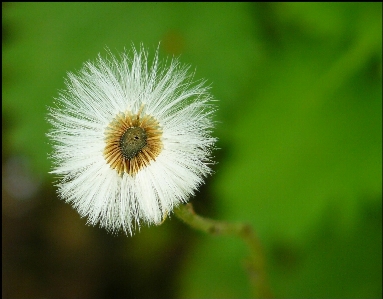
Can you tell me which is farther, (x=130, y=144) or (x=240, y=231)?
(x=240, y=231)

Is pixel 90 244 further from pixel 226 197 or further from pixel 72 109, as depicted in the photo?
pixel 72 109

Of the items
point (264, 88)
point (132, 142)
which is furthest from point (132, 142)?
point (264, 88)

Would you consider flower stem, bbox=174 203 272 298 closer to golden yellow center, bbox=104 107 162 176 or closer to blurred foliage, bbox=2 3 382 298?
golden yellow center, bbox=104 107 162 176

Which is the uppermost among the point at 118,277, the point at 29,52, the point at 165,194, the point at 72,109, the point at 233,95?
the point at 29,52

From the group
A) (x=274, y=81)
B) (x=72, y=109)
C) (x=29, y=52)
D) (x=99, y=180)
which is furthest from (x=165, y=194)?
(x=29, y=52)

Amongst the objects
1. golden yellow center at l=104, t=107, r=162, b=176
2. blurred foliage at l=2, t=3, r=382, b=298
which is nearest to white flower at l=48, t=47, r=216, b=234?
golden yellow center at l=104, t=107, r=162, b=176

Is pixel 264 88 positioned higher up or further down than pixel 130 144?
higher up

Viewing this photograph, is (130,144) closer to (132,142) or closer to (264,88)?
(132,142)
